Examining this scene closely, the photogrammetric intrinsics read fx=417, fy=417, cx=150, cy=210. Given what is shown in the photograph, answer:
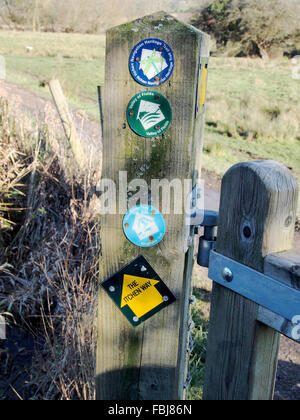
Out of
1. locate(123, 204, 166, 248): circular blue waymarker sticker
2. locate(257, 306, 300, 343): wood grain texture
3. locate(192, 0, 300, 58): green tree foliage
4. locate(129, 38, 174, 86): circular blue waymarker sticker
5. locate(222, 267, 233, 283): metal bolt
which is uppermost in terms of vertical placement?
locate(192, 0, 300, 58): green tree foliage

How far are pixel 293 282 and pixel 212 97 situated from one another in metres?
18.2

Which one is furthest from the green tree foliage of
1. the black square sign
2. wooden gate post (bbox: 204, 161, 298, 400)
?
wooden gate post (bbox: 204, 161, 298, 400)

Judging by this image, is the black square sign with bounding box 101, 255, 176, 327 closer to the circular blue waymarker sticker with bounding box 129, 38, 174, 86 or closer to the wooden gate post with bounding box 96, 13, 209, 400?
the wooden gate post with bounding box 96, 13, 209, 400

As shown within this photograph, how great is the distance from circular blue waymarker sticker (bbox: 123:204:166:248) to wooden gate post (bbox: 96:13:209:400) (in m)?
0.02

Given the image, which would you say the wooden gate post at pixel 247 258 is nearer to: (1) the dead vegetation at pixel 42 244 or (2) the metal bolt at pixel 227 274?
(2) the metal bolt at pixel 227 274

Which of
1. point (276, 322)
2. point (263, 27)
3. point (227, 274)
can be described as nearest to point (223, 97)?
point (263, 27)

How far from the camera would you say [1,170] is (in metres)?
3.37

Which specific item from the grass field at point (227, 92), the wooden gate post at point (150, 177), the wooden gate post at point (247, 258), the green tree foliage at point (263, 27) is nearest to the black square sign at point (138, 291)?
the wooden gate post at point (150, 177)

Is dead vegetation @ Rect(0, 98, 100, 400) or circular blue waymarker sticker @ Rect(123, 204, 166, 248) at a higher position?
circular blue waymarker sticker @ Rect(123, 204, 166, 248)

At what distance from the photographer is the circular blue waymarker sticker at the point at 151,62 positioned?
3.76ft

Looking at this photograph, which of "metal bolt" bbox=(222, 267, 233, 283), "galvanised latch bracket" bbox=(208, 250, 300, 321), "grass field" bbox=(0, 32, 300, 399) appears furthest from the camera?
"grass field" bbox=(0, 32, 300, 399)

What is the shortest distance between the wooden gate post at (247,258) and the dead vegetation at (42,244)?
1.59m

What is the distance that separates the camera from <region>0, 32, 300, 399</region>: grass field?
31.1 feet
